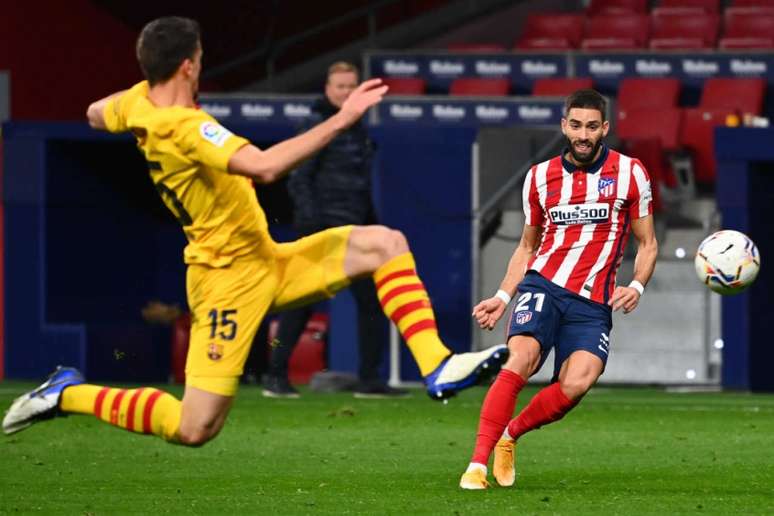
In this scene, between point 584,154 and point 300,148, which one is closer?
point 300,148

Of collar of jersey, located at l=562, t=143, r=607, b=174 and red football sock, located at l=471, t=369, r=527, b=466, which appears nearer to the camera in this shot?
red football sock, located at l=471, t=369, r=527, b=466

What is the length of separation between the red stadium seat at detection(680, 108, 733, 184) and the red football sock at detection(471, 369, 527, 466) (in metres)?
9.84

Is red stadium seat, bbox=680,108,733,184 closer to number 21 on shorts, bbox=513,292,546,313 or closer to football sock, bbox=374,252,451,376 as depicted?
number 21 on shorts, bbox=513,292,546,313

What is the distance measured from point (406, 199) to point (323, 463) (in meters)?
5.39

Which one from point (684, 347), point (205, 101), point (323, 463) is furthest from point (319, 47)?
point (323, 463)

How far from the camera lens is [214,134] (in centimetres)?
636

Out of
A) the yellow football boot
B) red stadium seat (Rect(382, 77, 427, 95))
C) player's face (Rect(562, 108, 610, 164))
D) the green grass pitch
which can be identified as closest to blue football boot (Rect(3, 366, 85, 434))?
the green grass pitch

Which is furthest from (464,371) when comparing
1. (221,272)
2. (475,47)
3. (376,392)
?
(475,47)

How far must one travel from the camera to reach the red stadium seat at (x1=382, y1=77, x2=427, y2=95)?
19391 mm

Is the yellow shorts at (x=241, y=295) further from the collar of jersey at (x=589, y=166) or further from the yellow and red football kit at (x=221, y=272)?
the collar of jersey at (x=589, y=166)

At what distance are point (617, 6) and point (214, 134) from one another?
615 inches

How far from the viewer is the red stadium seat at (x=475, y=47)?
20.1 metres

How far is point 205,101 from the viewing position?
712 inches

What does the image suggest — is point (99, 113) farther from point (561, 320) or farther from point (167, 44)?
point (561, 320)
